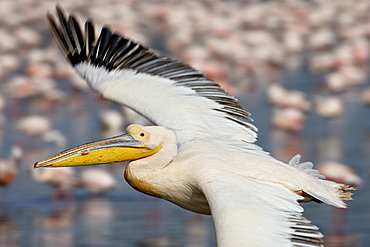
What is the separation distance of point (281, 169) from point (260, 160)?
0.13 m

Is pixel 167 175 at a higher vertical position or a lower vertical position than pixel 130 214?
lower

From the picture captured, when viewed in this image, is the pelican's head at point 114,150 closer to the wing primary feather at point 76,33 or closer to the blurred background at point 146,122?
the wing primary feather at point 76,33

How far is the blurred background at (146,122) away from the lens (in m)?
6.91

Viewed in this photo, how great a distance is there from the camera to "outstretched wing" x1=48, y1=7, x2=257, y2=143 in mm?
5379

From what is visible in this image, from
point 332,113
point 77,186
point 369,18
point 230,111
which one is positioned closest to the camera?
point 230,111

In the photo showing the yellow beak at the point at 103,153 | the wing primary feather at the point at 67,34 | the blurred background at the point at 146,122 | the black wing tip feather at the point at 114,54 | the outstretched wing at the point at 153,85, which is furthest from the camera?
the blurred background at the point at 146,122

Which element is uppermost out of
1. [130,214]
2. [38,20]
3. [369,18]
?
[369,18]

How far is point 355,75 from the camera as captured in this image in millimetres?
12117

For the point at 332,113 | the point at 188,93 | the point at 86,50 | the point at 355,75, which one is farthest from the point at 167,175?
the point at 355,75

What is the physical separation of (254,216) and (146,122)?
6192 millimetres

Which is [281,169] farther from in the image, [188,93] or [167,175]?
[188,93]

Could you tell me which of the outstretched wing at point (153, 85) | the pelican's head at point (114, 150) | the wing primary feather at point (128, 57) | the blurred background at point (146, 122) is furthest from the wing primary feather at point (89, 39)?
the blurred background at point (146, 122)

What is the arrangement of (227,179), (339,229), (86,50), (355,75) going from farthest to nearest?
(355,75)
(339,229)
(86,50)
(227,179)

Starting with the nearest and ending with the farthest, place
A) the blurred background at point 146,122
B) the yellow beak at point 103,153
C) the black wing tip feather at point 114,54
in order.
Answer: the yellow beak at point 103,153 → the black wing tip feather at point 114,54 → the blurred background at point 146,122
